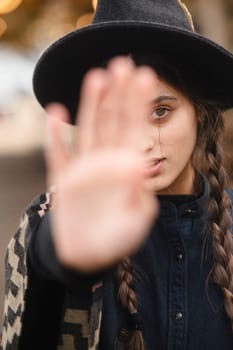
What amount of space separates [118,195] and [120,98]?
177mm

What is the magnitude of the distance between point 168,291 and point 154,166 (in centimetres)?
37

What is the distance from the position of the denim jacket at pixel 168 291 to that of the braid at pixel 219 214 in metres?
0.03

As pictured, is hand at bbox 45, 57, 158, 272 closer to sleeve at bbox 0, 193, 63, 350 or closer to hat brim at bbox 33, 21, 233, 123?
sleeve at bbox 0, 193, 63, 350

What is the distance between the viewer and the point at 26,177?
7652mm

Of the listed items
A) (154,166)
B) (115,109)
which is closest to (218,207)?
(154,166)

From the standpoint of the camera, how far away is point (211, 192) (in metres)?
2.05

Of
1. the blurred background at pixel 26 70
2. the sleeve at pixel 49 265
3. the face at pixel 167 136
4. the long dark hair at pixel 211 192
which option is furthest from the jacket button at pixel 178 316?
the blurred background at pixel 26 70

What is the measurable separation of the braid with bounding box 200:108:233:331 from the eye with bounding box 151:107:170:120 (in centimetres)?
21

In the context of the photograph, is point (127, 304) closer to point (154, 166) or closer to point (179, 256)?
point (179, 256)

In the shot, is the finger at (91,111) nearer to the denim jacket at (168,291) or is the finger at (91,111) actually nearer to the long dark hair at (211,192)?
the denim jacket at (168,291)

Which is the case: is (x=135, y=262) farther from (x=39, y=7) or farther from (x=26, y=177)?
(x=39, y=7)

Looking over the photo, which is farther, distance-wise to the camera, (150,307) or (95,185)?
(150,307)

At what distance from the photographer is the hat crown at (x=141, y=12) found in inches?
75.1

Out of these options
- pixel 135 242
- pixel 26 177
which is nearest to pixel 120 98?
pixel 135 242
